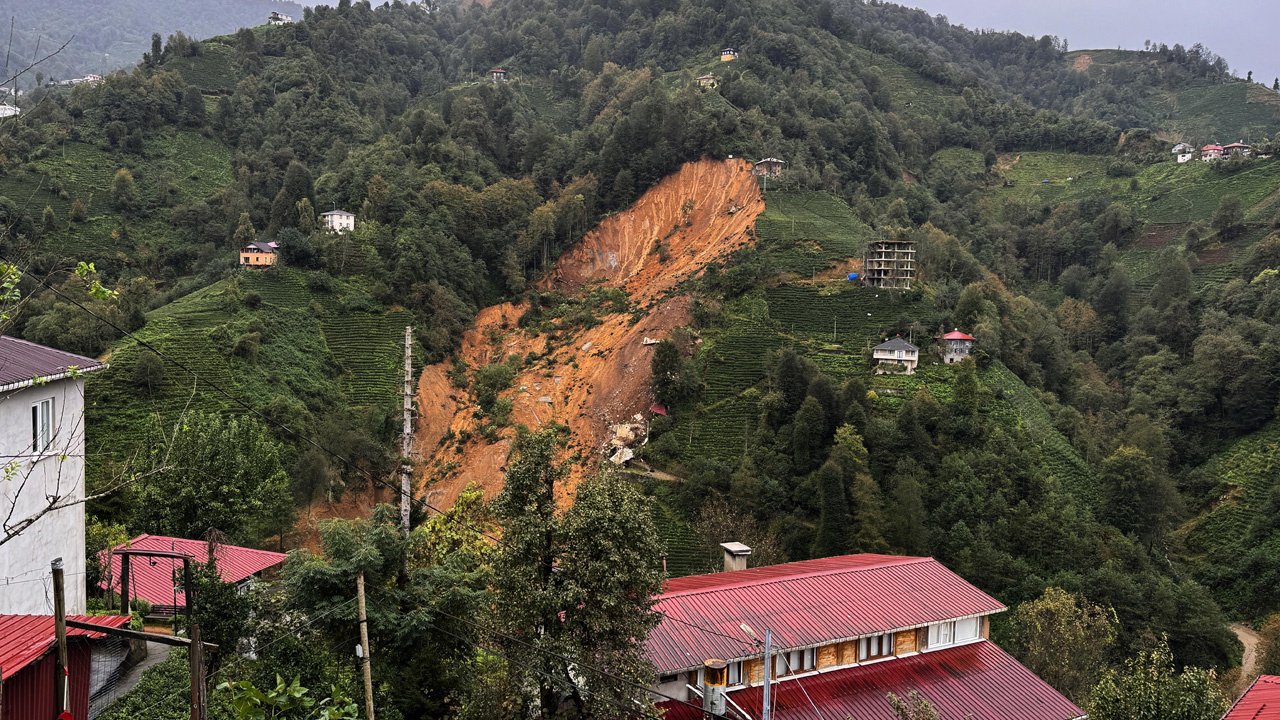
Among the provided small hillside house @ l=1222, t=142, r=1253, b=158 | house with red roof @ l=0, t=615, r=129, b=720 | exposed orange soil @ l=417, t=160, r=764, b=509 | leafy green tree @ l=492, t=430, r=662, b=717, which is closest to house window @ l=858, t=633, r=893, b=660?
leafy green tree @ l=492, t=430, r=662, b=717

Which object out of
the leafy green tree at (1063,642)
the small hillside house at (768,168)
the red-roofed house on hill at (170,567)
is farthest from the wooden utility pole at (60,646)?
the small hillside house at (768,168)

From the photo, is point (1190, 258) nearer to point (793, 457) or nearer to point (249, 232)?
point (793, 457)

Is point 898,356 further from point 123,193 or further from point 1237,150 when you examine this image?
point 123,193

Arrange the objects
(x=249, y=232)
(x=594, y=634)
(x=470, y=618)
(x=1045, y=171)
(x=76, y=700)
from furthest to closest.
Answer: (x=1045, y=171) → (x=249, y=232) → (x=470, y=618) → (x=594, y=634) → (x=76, y=700)

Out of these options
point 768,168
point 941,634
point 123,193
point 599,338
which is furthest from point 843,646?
point 123,193

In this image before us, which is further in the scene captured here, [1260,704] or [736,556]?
[736,556]

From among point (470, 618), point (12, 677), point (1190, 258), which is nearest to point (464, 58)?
point (1190, 258)

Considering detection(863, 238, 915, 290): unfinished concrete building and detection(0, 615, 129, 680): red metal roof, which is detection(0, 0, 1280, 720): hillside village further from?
detection(863, 238, 915, 290): unfinished concrete building
